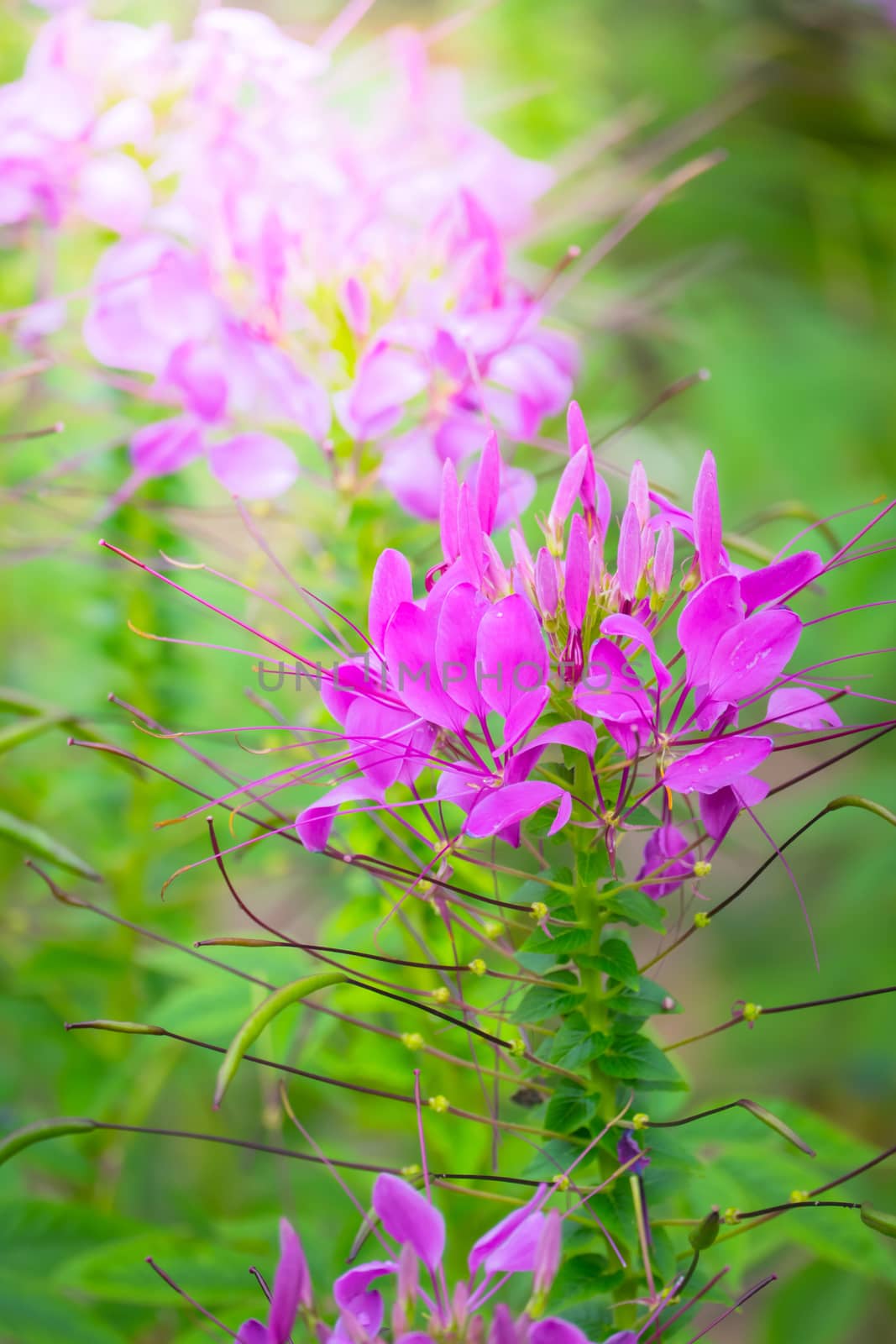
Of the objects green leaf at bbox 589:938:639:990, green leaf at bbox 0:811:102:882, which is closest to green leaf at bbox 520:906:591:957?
green leaf at bbox 589:938:639:990

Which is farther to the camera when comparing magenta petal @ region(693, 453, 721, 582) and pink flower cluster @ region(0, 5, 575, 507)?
pink flower cluster @ region(0, 5, 575, 507)

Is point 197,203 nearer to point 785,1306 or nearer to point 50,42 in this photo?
point 50,42

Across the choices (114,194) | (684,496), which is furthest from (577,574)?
(684,496)

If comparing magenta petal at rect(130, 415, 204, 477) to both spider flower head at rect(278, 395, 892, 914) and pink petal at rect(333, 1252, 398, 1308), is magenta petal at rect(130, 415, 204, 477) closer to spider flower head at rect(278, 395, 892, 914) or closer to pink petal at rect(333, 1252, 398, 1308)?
spider flower head at rect(278, 395, 892, 914)

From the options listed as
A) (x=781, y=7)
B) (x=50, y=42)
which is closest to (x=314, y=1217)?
(x=50, y=42)

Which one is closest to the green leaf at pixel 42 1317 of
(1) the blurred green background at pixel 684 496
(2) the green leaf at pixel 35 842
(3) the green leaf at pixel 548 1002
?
(1) the blurred green background at pixel 684 496

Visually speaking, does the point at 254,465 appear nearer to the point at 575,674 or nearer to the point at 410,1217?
the point at 575,674

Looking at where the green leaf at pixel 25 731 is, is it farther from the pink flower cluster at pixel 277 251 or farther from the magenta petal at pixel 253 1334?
the magenta petal at pixel 253 1334
